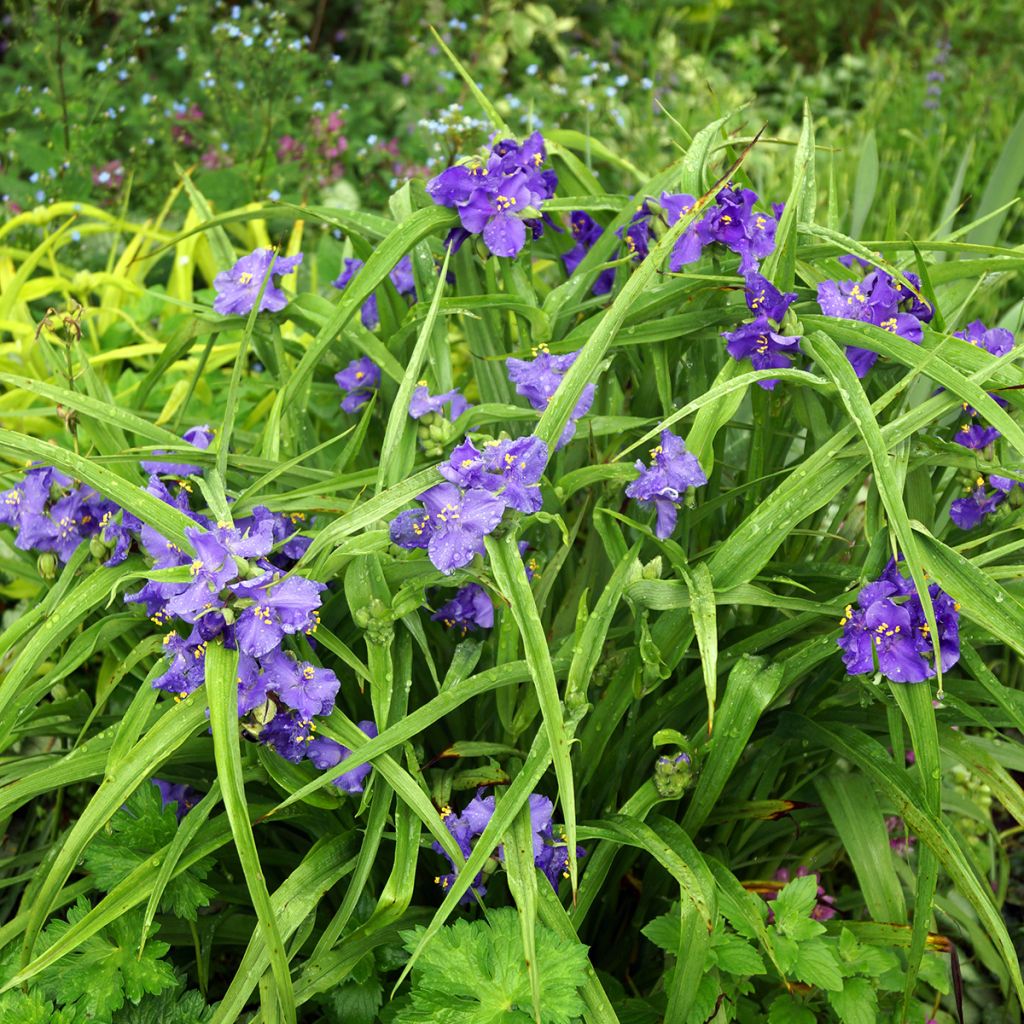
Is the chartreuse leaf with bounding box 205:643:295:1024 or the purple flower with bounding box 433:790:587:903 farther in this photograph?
the purple flower with bounding box 433:790:587:903

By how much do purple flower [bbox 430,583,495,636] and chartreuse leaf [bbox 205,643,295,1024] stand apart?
356mm

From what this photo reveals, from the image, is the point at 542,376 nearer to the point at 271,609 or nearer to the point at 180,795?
the point at 271,609

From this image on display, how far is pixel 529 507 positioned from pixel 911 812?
56cm

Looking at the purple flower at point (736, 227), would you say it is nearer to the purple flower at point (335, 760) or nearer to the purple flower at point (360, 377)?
the purple flower at point (360, 377)

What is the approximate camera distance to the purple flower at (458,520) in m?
1.07

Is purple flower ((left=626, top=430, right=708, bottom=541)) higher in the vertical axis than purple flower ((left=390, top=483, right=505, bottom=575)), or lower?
lower

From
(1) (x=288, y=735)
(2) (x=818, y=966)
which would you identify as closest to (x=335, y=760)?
(1) (x=288, y=735)

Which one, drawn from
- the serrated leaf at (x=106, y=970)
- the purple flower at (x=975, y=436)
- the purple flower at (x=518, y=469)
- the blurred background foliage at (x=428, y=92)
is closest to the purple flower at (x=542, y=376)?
the purple flower at (x=518, y=469)

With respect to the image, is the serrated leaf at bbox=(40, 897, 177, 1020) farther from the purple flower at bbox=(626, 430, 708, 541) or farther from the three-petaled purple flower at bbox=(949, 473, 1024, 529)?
the three-petaled purple flower at bbox=(949, 473, 1024, 529)

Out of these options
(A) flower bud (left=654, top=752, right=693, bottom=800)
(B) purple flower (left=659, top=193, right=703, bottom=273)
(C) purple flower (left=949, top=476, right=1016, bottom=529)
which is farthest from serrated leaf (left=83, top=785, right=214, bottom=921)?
(C) purple flower (left=949, top=476, right=1016, bottom=529)

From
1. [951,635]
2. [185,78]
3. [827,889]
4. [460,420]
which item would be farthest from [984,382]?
[185,78]

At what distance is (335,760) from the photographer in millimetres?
1243

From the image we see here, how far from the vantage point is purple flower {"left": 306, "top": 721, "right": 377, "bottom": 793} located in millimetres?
1231

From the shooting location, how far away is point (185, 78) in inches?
155
